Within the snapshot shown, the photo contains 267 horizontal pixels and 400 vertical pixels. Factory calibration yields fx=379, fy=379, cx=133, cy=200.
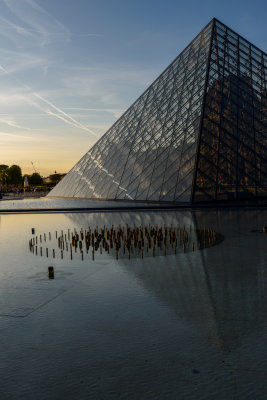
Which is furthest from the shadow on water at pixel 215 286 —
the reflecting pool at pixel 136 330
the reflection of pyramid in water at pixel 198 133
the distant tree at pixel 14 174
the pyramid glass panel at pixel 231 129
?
the distant tree at pixel 14 174

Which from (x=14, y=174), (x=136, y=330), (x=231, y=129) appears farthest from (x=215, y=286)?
(x=14, y=174)

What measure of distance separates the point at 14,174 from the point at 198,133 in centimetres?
13847

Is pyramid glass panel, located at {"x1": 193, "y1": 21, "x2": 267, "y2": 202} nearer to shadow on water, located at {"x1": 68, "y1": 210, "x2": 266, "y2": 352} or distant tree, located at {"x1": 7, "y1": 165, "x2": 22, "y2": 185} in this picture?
shadow on water, located at {"x1": 68, "y1": 210, "x2": 266, "y2": 352}

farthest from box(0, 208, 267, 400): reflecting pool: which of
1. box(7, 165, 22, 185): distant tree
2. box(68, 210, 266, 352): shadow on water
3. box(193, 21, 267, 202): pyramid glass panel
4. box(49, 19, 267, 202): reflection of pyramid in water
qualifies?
box(7, 165, 22, 185): distant tree

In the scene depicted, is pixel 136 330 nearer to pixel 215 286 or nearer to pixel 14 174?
pixel 215 286

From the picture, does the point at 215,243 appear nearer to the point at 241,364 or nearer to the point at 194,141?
the point at 241,364

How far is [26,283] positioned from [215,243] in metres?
9.10

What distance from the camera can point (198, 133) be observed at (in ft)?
132

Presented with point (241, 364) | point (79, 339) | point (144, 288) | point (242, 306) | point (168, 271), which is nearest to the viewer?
point (241, 364)

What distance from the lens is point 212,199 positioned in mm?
38750

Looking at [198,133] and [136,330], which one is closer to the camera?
[136,330]

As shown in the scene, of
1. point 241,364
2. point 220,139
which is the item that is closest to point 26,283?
point 241,364

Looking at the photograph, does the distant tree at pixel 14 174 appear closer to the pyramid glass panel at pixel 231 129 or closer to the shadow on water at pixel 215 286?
the pyramid glass panel at pixel 231 129

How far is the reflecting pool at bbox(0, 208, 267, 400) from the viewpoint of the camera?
529 cm
